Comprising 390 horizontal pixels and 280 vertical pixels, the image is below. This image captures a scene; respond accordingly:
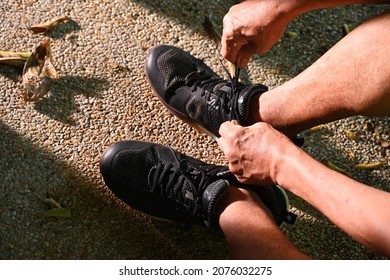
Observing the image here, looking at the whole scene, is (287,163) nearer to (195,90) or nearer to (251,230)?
(251,230)

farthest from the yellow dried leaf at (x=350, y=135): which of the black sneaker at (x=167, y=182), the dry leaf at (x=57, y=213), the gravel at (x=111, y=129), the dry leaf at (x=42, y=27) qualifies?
the dry leaf at (x=42, y=27)

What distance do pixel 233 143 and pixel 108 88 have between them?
2.69ft

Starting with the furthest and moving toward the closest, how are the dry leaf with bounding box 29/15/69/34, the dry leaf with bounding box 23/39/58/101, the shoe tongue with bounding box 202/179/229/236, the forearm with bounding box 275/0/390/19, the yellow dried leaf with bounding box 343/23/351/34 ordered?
the yellow dried leaf with bounding box 343/23/351/34 < the dry leaf with bounding box 29/15/69/34 < the dry leaf with bounding box 23/39/58/101 < the shoe tongue with bounding box 202/179/229/236 < the forearm with bounding box 275/0/390/19

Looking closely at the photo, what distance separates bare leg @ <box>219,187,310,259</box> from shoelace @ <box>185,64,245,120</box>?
33 centimetres

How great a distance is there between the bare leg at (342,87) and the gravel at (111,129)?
455 mm

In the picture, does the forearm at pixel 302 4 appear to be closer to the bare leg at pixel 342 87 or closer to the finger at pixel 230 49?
the bare leg at pixel 342 87

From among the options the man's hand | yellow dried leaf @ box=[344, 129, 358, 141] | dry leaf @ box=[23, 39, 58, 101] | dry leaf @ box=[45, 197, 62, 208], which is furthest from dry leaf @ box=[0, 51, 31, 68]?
yellow dried leaf @ box=[344, 129, 358, 141]

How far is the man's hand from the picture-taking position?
2.10 m

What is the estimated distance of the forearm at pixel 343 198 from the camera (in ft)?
5.93

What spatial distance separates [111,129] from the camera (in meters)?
2.73

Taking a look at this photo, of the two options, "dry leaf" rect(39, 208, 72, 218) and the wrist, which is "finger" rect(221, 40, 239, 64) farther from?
"dry leaf" rect(39, 208, 72, 218)

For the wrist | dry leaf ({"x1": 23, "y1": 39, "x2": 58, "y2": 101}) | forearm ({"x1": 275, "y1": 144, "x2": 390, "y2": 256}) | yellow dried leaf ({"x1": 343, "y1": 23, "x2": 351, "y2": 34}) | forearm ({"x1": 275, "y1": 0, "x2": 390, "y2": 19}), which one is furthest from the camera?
yellow dried leaf ({"x1": 343, "y1": 23, "x2": 351, "y2": 34})
